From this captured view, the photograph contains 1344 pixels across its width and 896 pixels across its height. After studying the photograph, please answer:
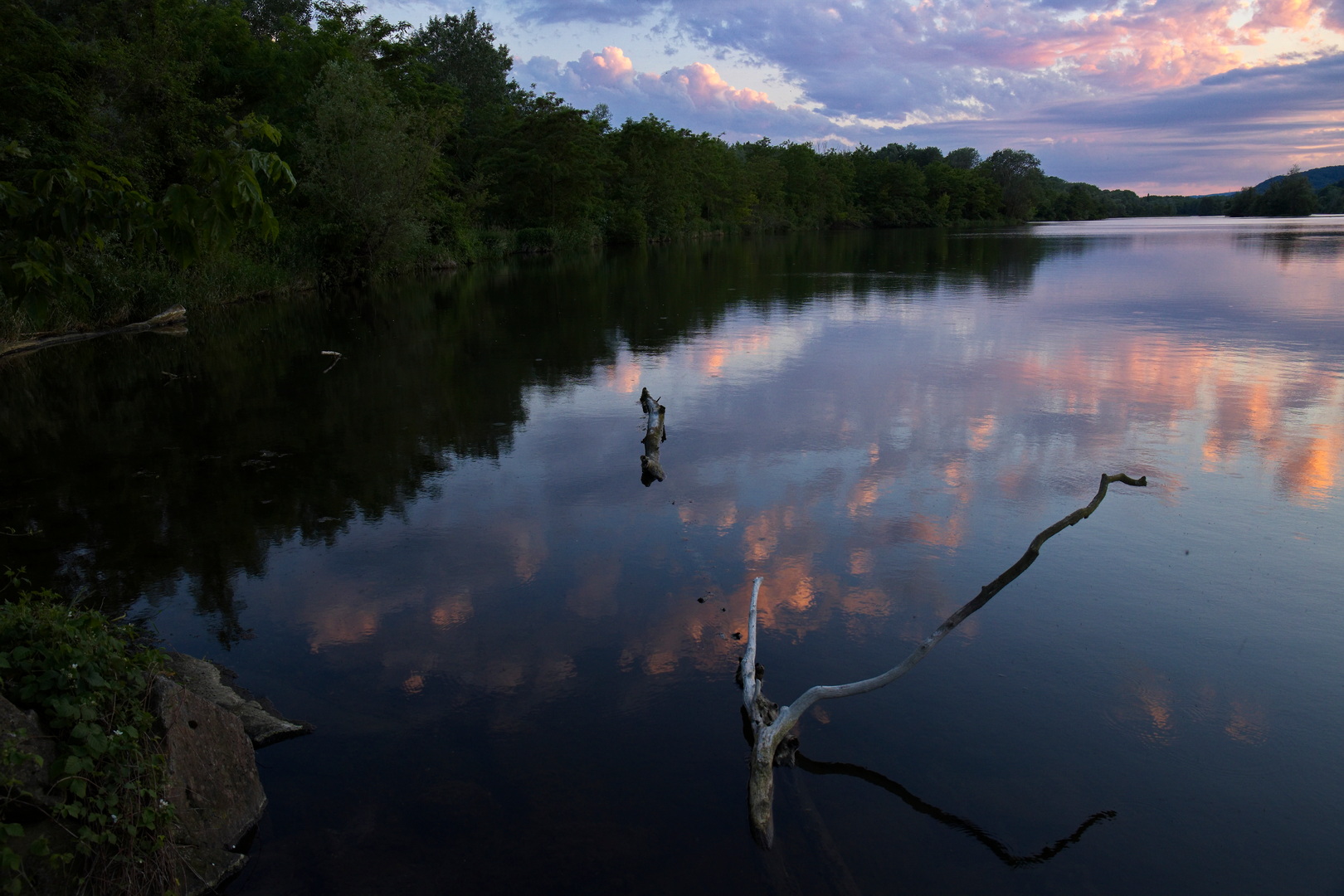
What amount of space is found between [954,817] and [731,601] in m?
A: 2.48

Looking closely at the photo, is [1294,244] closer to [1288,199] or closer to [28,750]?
[28,750]

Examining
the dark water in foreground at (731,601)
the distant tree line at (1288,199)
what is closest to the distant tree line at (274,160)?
the dark water in foreground at (731,601)

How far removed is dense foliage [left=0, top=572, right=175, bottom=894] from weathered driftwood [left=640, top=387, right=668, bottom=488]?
5.93m

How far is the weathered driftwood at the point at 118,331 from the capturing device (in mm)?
17016

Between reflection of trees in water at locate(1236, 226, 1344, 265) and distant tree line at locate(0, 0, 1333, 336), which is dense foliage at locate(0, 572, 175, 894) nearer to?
distant tree line at locate(0, 0, 1333, 336)

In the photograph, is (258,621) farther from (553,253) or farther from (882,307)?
(553,253)

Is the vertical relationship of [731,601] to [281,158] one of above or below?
below

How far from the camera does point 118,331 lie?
1970 cm

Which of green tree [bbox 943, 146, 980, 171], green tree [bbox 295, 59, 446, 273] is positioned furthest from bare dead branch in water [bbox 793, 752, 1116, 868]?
green tree [bbox 943, 146, 980, 171]

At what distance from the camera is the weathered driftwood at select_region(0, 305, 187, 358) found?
1702cm

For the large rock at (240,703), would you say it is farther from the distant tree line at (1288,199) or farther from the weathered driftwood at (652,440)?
the distant tree line at (1288,199)

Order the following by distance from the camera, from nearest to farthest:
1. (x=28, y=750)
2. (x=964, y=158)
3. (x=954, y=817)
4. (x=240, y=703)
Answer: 1. (x=28, y=750)
2. (x=954, y=817)
3. (x=240, y=703)
4. (x=964, y=158)

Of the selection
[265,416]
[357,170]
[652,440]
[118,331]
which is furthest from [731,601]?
[357,170]

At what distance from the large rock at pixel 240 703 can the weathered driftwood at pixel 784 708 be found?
2.66 m
